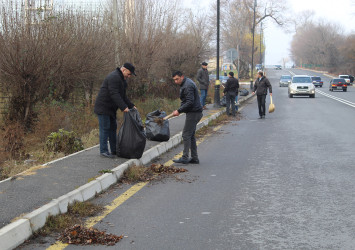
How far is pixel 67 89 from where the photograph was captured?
16.5 meters

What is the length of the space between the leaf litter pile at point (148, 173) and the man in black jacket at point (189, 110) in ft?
2.30

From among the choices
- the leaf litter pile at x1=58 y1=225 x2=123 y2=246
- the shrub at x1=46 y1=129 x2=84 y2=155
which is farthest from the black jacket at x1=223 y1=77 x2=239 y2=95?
the leaf litter pile at x1=58 y1=225 x2=123 y2=246

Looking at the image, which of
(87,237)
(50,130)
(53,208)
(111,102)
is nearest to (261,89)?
(50,130)

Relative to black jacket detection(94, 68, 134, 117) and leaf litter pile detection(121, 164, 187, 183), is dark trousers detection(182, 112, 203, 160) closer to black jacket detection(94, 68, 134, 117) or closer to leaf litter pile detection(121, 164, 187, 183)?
leaf litter pile detection(121, 164, 187, 183)

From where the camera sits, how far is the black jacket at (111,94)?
9.56 m

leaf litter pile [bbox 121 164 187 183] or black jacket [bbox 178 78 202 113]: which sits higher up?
black jacket [bbox 178 78 202 113]

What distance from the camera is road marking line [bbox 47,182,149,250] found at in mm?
5199

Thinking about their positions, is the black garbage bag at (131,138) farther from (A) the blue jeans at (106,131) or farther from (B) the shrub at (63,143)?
(B) the shrub at (63,143)

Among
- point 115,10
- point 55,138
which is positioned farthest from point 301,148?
point 115,10

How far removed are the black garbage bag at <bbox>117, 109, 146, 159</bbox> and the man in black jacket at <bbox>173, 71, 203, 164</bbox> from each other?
0.97 metres

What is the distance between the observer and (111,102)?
9.83m

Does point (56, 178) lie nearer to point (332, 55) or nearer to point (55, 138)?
point (55, 138)

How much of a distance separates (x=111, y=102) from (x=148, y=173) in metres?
1.63

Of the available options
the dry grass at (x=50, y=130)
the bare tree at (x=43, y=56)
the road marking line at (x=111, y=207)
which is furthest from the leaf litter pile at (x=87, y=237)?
the bare tree at (x=43, y=56)
